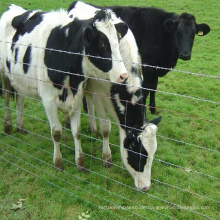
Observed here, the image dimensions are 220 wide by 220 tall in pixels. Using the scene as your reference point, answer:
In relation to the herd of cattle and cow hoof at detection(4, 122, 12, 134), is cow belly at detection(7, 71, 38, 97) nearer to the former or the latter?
the herd of cattle

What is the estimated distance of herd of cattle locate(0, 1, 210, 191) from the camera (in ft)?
12.7

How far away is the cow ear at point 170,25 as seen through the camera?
6300mm

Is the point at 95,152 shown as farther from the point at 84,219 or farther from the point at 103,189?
the point at 84,219

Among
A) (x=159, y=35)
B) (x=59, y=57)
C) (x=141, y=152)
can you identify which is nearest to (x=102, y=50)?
(x=59, y=57)

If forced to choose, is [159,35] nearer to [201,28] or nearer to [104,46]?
[201,28]

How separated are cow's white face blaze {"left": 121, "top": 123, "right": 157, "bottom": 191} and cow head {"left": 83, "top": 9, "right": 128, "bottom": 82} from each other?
79cm

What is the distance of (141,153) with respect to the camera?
156 inches

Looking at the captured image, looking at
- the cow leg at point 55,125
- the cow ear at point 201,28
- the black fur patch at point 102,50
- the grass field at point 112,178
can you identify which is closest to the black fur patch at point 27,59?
the cow leg at point 55,125

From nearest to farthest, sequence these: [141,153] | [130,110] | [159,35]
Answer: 1. [141,153]
2. [130,110]
3. [159,35]

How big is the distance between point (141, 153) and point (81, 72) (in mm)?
1320

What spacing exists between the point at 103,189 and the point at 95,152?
3.66 feet

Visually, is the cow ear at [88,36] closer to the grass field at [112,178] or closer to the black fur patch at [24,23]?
the grass field at [112,178]

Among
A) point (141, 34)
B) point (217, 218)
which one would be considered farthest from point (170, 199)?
point (141, 34)

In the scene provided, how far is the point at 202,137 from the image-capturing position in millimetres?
5762
